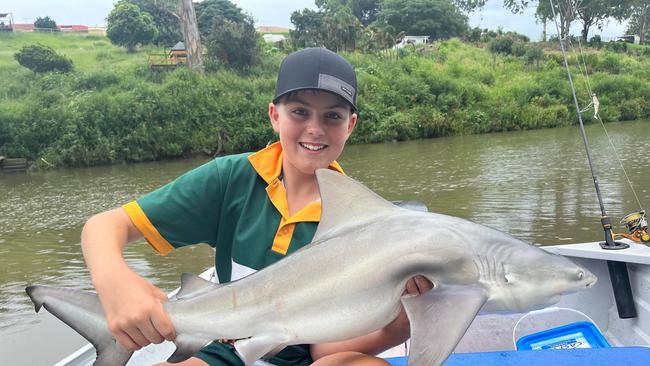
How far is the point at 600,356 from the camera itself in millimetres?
1972

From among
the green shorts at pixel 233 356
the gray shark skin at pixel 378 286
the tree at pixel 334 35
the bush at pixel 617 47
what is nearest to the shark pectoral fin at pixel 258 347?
the gray shark skin at pixel 378 286

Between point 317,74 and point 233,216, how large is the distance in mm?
636

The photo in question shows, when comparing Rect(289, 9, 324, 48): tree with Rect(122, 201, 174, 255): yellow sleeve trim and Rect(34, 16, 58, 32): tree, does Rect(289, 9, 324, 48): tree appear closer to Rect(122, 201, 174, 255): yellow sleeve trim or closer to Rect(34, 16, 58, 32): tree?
Rect(34, 16, 58, 32): tree

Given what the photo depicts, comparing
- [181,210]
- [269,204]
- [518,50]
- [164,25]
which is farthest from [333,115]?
[164,25]

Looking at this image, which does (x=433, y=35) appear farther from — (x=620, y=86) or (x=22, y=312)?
(x=22, y=312)

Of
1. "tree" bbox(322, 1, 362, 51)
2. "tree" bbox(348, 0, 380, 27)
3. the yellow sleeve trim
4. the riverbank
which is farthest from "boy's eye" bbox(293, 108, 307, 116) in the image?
"tree" bbox(348, 0, 380, 27)

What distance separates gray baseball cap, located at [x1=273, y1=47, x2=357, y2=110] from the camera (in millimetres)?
1821

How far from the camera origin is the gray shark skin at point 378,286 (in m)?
1.28

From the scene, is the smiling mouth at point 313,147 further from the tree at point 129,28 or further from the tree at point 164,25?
the tree at point 164,25

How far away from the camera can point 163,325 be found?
146 cm

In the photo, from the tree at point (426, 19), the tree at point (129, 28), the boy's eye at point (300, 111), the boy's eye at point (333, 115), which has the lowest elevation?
the boy's eye at point (333, 115)

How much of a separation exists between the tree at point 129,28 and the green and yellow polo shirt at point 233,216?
41044 millimetres

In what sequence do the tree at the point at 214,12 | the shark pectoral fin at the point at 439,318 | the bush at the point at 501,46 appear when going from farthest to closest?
the tree at the point at 214,12 → the bush at the point at 501,46 → the shark pectoral fin at the point at 439,318

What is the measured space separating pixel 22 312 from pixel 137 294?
5.11 meters
